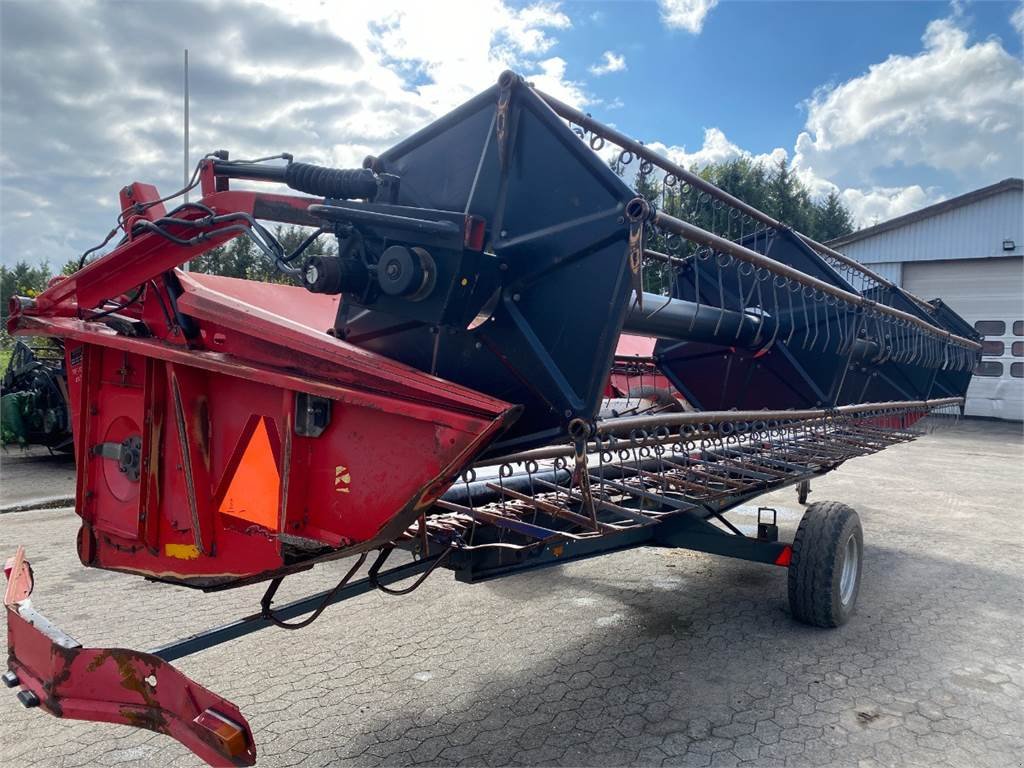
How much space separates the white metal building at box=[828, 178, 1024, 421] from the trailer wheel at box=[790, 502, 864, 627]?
14519 millimetres

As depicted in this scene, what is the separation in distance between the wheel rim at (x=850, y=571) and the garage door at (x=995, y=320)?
49.5 feet

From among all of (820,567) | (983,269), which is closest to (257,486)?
(820,567)

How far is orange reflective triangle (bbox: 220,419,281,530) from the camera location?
2.39 metres

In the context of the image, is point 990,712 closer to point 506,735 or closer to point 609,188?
point 506,735

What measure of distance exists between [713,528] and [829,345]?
5.82 feet

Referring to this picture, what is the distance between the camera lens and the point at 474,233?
2363 mm

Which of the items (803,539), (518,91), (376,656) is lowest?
(376,656)

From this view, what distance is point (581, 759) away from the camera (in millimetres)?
3033

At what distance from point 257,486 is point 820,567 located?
335 cm

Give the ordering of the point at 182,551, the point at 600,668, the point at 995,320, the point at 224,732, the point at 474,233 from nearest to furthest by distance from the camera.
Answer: the point at 224,732 < the point at 474,233 < the point at 182,551 < the point at 600,668 < the point at 995,320

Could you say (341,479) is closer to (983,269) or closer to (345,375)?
(345,375)

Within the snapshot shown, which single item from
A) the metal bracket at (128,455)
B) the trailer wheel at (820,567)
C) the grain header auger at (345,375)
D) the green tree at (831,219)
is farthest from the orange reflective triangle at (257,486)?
the green tree at (831,219)

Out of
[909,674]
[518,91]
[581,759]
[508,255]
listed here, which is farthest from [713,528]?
[518,91]

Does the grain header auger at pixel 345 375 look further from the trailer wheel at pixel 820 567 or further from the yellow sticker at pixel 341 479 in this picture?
the trailer wheel at pixel 820 567
